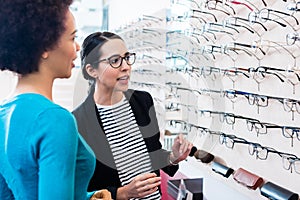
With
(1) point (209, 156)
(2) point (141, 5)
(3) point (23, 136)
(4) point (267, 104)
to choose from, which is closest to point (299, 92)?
(4) point (267, 104)

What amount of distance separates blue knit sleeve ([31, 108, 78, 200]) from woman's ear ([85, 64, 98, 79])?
615 millimetres

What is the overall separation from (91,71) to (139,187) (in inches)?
17.3

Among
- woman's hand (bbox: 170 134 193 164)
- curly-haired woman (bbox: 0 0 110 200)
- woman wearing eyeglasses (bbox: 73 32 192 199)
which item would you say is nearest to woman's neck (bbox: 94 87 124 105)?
woman wearing eyeglasses (bbox: 73 32 192 199)

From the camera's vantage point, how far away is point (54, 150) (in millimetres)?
627

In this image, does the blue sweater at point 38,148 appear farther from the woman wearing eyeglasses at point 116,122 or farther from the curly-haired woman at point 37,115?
the woman wearing eyeglasses at point 116,122

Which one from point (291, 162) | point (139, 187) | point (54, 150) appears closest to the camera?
point (54, 150)

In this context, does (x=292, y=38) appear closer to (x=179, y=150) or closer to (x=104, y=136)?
(x=179, y=150)

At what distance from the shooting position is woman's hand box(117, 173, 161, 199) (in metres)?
1.07

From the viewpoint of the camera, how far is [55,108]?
63 cm

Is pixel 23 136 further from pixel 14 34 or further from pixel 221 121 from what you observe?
pixel 221 121

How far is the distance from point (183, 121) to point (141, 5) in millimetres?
926

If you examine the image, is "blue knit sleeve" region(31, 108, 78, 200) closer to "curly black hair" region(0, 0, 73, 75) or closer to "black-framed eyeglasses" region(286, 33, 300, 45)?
"curly black hair" region(0, 0, 73, 75)

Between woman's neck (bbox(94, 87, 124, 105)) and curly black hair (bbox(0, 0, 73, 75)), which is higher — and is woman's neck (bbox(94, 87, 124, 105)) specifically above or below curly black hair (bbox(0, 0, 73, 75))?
below

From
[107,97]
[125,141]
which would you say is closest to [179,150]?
[125,141]
